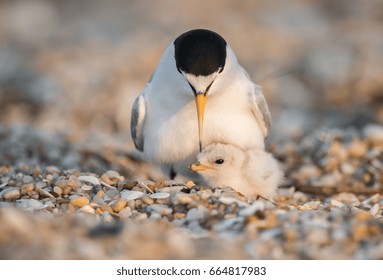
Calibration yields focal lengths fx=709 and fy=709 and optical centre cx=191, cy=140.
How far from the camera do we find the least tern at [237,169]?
4.12m

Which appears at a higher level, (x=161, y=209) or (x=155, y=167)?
(x=155, y=167)

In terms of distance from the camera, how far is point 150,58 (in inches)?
321

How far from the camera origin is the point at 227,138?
13.9 feet

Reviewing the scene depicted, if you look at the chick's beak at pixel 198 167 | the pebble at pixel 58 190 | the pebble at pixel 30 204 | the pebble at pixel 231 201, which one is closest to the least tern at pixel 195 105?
the chick's beak at pixel 198 167

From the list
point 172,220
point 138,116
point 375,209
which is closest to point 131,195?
point 172,220

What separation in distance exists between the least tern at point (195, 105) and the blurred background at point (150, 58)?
116 cm

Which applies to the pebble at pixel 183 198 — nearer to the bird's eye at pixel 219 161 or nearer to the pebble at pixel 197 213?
the pebble at pixel 197 213

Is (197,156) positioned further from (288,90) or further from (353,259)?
(288,90)

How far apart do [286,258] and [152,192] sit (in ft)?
3.53

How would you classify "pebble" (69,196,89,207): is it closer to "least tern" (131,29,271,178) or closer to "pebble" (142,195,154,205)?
"pebble" (142,195,154,205)

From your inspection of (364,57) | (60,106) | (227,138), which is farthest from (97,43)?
(227,138)

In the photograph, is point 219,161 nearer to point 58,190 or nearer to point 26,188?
point 58,190

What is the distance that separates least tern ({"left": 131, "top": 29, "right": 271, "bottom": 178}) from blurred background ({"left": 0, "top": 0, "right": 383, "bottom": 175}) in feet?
3.82

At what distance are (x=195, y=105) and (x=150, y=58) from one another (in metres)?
4.05
